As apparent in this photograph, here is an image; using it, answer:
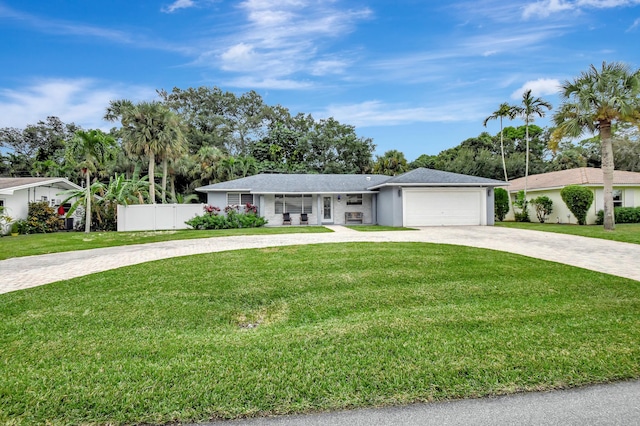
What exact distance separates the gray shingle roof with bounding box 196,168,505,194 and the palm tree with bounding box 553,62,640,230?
4.36 m

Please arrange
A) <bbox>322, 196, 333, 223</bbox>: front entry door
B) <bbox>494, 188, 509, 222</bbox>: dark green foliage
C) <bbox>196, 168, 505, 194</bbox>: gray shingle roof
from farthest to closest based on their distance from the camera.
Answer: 1. <bbox>322, 196, 333, 223</bbox>: front entry door
2. <bbox>494, 188, 509, 222</bbox>: dark green foliage
3. <bbox>196, 168, 505, 194</bbox>: gray shingle roof

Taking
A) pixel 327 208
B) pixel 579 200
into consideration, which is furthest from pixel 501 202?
pixel 327 208

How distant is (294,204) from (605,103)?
1617 cm

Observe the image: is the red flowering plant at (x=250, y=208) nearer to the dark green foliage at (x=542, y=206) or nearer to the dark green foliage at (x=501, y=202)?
the dark green foliage at (x=501, y=202)

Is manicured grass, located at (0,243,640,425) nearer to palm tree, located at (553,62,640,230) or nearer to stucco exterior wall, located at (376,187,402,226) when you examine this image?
stucco exterior wall, located at (376,187,402,226)

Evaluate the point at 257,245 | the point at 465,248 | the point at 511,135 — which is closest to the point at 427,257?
the point at 465,248

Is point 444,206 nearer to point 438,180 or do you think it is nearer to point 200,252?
point 438,180

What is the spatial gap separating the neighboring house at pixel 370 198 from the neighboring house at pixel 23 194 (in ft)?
27.9

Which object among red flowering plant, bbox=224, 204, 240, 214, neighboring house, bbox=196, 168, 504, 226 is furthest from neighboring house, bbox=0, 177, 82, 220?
red flowering plant, bbox=224, 204, 240, 214

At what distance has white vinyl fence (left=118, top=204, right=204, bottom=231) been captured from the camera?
18703 millimetres

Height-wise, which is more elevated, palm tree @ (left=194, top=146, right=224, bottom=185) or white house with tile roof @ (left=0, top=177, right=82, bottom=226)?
palm tree @ (left=194, top=146, right=224, bottom=185)

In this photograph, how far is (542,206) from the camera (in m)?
21.0

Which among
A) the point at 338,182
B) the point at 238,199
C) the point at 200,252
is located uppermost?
the point at 338,182

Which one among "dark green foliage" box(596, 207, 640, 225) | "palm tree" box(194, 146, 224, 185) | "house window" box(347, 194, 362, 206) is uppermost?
"palm tree" box(194, 146, 224, 185)
